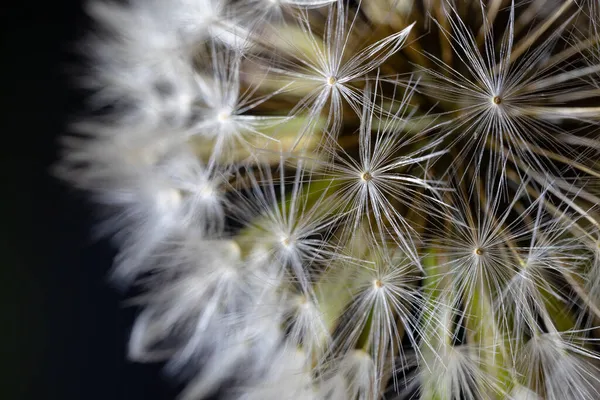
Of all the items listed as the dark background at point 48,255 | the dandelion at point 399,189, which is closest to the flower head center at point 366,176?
the dandelion at point 399,189

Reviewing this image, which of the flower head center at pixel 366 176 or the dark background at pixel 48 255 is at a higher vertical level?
the dark background at pixel 48 255

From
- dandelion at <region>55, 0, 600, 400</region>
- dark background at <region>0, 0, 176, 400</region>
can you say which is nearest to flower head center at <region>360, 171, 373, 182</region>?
dandelion at <region>55, 0, 600, 400</region>

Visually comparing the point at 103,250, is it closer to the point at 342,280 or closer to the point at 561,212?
the point at 342,280

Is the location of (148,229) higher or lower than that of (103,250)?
lower

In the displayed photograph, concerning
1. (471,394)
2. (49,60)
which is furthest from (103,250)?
(471,394)

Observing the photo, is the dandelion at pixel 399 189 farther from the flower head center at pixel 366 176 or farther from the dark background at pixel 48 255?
the dark background at pixel 48 255

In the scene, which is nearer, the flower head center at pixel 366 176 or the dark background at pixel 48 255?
the flower head center at pixel 366 176

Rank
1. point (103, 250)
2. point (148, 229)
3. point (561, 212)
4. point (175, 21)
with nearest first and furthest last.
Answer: point (561, 212) → point (175, 21) → point (148, 229) → point (103, 250)
